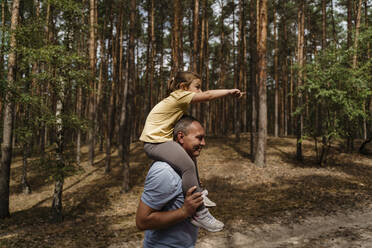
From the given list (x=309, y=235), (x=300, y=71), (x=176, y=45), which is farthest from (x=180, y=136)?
(x=300, y=71)

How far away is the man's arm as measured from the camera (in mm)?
1729

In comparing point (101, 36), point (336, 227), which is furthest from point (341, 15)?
point (336, 227)

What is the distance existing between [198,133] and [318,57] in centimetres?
1469

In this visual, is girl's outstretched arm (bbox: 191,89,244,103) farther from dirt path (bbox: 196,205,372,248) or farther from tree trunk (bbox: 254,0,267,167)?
tree trunk (bbox: 254,0,267,167)

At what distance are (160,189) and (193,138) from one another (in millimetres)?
468

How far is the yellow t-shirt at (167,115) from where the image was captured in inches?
87.0

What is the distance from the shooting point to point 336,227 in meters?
7.21

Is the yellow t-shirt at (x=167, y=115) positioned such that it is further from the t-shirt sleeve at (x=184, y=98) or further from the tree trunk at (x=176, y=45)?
the tree trunk at (x=176, y=45)

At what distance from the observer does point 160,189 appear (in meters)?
1.78

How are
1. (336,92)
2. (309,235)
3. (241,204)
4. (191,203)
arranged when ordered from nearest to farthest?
(191,203)
(309,235)
(241,204)
(336,92)

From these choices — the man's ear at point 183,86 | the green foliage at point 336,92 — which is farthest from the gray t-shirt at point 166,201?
the green foliage at point 336,92

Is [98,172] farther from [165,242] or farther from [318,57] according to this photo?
[165,242]

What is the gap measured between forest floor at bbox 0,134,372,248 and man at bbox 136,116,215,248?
522 centimetres

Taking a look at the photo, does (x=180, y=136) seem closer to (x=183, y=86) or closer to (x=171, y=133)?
(x=171, y=133)
